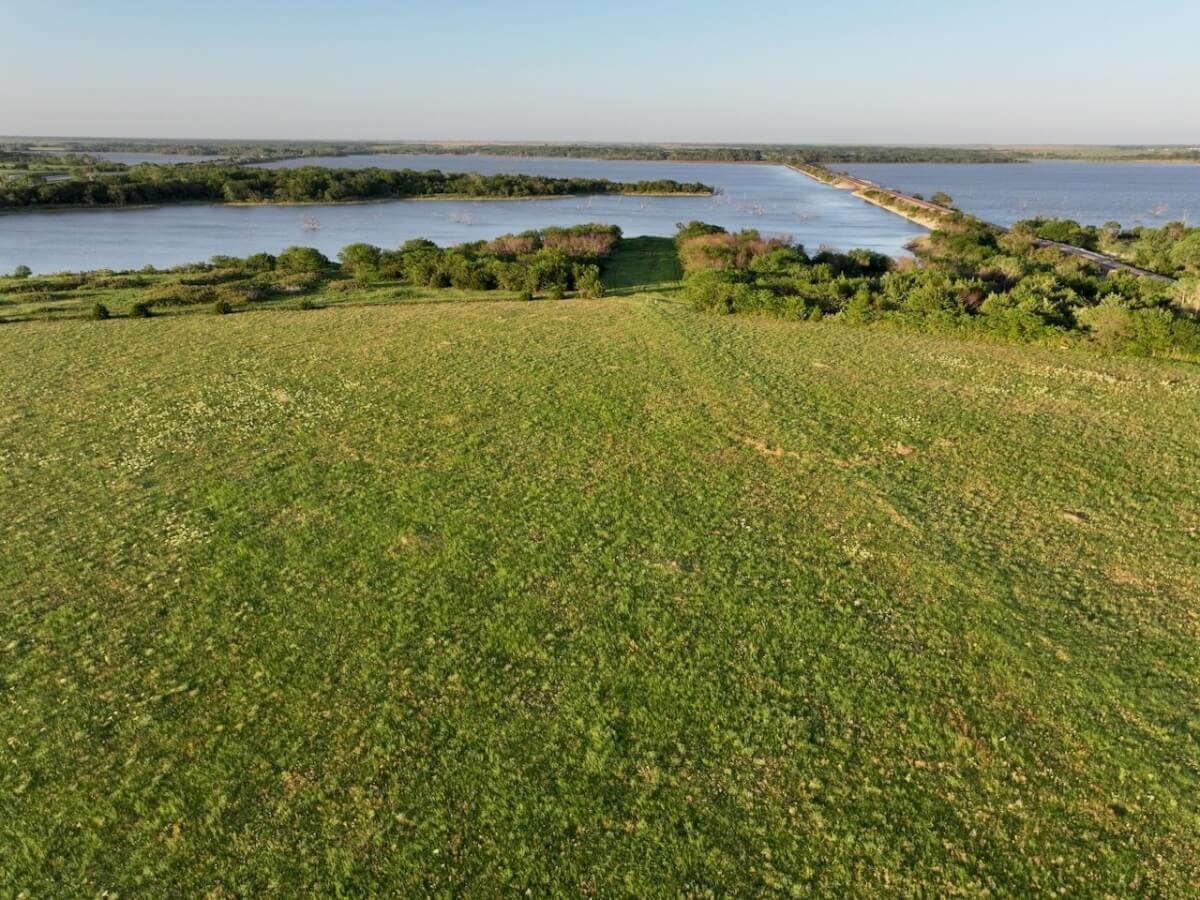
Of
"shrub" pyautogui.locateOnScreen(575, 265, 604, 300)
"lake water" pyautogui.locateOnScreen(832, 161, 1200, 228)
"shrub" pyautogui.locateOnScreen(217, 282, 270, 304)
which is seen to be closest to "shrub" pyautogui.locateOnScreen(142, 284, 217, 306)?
"shrub" pyautogui.locateOnScreen(217, 282, 270, 304)

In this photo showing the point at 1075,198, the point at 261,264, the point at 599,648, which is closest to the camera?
the point at 599,648

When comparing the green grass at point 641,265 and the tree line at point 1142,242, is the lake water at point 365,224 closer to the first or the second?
the tree line at point 1142,242

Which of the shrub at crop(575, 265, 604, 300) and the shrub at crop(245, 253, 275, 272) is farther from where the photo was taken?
the shrub at crop(245, 253, 275, 272)

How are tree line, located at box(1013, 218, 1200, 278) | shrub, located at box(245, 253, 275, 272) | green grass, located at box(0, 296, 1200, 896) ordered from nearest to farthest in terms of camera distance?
green grass, located at box(0, 296, 1200, 896) < tree line, located at box(1013, 218, 1200, 278) < shrub, located at box(245, 253, 275, 272)

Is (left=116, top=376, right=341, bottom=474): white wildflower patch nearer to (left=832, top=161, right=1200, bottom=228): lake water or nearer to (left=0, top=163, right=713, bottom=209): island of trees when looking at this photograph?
(left=0, top=163, right=713, bottom=209): island of trees

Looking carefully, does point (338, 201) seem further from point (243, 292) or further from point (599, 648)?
point (599, 648)

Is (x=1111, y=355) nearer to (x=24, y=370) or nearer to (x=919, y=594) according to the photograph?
(x=919, y=594)

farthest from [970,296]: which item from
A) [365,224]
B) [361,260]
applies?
[365,224]
